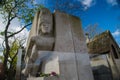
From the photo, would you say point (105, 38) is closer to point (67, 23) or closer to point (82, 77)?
point (67, 23)

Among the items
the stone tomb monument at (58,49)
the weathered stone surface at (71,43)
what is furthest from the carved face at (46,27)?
the weathered stone surface at (71,43)

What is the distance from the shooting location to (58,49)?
3146mm

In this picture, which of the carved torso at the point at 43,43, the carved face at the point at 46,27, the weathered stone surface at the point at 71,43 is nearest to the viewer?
the weathered stone surface at the point at 71,43

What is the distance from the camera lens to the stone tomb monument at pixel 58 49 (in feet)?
9.77

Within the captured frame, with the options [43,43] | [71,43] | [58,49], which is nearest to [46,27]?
[43,43]

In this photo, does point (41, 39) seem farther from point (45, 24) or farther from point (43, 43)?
point (45, 24)

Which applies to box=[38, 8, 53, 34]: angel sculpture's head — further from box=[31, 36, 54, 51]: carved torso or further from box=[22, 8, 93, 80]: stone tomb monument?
box=[31, 36, 54, 51]: carved torso

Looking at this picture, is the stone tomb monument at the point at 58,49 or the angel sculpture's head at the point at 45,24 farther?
the angel sculpture's head at the point at 45,24

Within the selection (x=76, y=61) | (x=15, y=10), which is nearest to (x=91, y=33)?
(x=15, y=10)

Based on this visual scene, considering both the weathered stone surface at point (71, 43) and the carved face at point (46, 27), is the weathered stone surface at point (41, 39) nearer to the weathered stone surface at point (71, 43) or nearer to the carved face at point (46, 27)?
the carved face at point (46, 27)

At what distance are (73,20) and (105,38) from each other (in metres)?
1.76

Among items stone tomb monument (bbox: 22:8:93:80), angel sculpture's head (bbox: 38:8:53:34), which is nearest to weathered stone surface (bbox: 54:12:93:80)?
stone tomb monument (bbox: 22:8:93:80)

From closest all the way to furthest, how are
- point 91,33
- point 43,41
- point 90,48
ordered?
point 43,41, point 90,48, point 91,33

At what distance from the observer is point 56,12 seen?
3629mm
